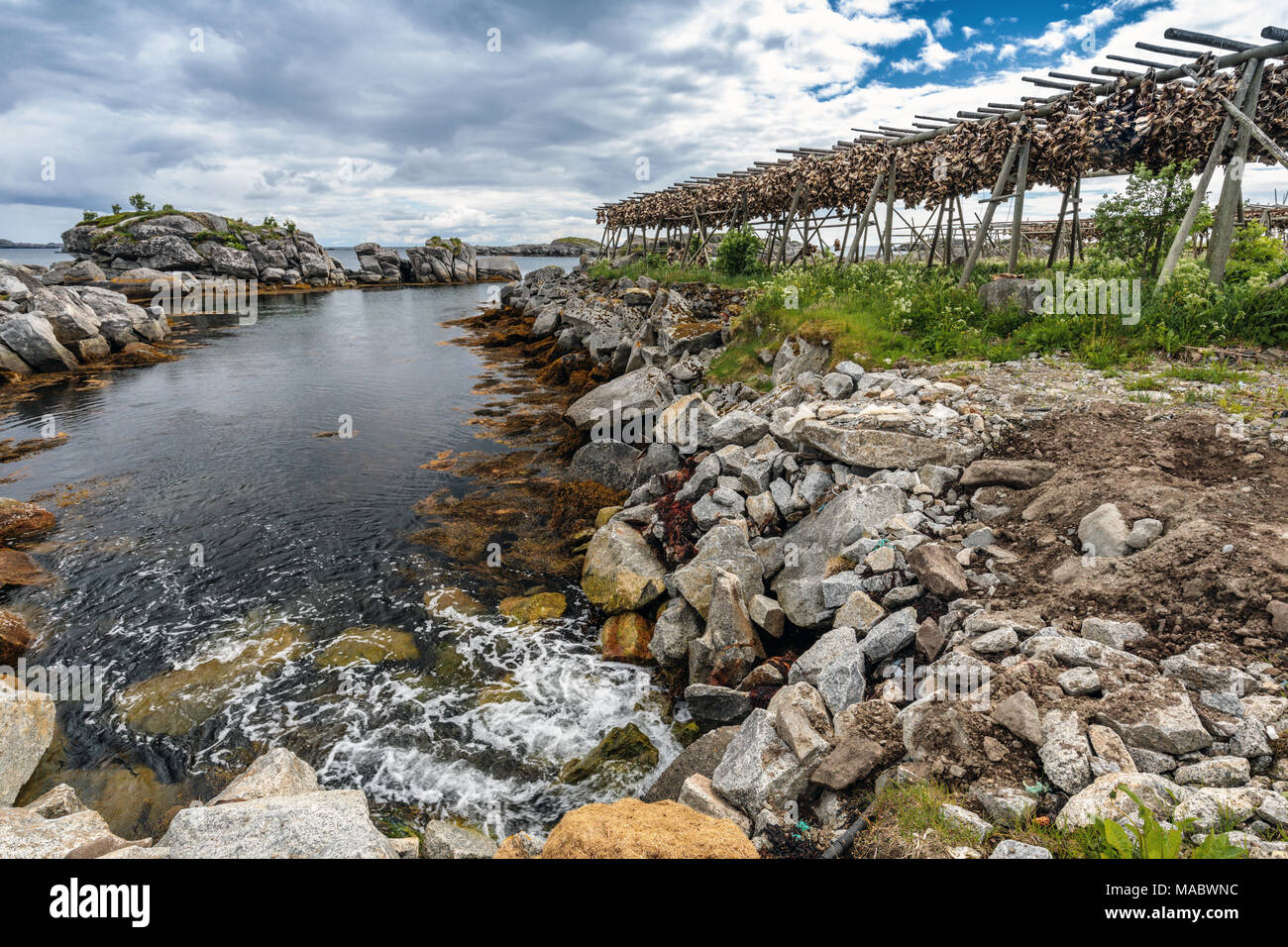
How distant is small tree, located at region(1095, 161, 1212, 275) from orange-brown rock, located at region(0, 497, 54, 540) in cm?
2445

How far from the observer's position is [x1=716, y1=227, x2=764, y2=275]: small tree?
30.3m

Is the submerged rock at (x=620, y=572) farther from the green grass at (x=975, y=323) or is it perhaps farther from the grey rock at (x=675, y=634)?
the green grass at (x=975, y=323)

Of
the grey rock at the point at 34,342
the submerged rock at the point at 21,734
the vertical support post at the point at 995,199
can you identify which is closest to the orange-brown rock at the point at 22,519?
the submerged rock at the point at 21,734

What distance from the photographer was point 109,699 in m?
8.01

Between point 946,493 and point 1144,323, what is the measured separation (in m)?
6.91

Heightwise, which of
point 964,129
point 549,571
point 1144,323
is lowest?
point 549,571

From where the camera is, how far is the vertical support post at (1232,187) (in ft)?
38.1

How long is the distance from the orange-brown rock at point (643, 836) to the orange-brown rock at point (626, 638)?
465 cm

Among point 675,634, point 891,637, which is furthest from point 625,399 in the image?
point 891,637

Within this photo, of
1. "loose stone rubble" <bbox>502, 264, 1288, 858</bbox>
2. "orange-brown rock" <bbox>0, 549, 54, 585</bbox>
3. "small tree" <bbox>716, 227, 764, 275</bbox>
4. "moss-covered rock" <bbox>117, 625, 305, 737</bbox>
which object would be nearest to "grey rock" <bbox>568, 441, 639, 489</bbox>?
"loose stone rubble" <bbox>502, 264, 1288, 858</bbox>

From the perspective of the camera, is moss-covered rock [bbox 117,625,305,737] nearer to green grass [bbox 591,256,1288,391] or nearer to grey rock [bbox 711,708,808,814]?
grey rock [bbox 711,708,808,814]

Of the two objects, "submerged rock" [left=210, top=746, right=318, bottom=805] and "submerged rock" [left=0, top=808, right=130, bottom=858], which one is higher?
"submerged rock" [left=0, top=808, right=130, bottom=858]
